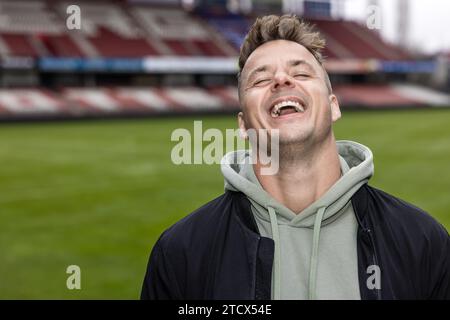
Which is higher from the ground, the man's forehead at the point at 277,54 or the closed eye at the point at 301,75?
the man's forehead at the point at 277,54

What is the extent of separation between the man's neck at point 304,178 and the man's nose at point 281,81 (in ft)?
0.82

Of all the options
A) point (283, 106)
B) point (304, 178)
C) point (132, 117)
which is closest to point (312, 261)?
point (304, 178)

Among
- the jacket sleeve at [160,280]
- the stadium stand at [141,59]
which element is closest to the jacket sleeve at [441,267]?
the jacket sleeve at [160,280]

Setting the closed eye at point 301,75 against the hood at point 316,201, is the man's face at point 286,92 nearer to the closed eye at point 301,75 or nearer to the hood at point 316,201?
the closed eye at point 301,75

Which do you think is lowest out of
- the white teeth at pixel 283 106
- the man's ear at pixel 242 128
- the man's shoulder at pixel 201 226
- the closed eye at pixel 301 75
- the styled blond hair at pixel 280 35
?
the man's shoulder at pixel 201 226

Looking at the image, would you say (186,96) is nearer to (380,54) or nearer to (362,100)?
(362,100)

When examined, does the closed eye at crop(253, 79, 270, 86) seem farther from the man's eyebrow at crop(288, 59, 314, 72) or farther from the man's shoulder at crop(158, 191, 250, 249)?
the man's shoulder at crop(158, 191, 250, 249)

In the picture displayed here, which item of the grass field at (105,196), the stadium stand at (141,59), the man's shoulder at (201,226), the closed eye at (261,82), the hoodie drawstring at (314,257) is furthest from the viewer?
the stadium stand at (141,59)

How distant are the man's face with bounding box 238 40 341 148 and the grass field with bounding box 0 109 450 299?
10.6ft

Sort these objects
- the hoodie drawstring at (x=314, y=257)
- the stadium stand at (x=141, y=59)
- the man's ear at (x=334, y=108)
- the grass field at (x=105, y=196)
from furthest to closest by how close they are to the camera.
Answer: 1. the stadium stand at (x=141, y=59)
2. the grass field at (x=105, y=196)
3. the man's ear at (x=334, y=108)
4. the hoodie drawstring at (x=314, y=257)

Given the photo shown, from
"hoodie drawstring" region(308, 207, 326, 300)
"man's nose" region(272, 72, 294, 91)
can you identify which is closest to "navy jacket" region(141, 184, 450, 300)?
"hoodie drawstring" region(308, 207, 326, 300)

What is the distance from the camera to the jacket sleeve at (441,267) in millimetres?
1831
